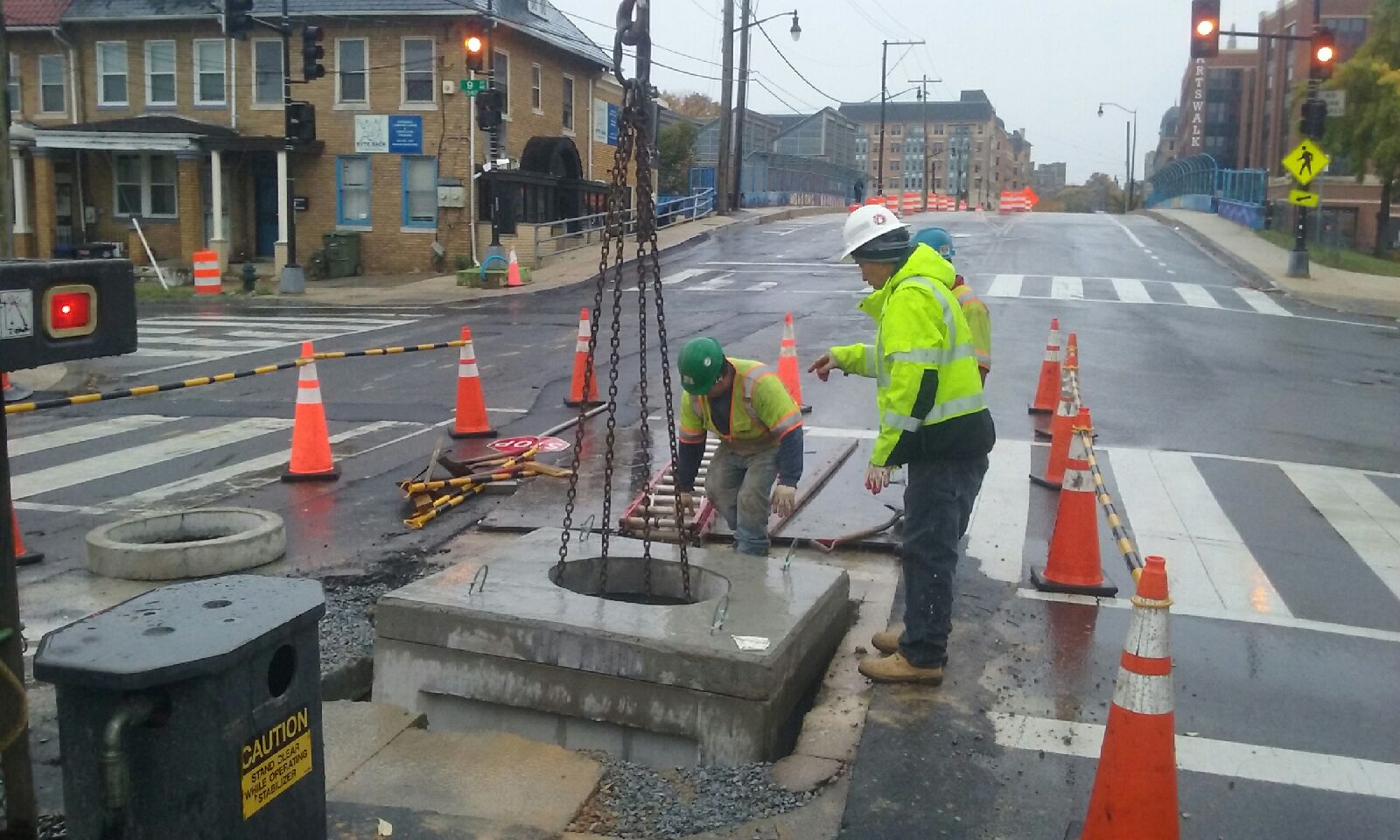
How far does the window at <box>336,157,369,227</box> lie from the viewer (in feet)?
107

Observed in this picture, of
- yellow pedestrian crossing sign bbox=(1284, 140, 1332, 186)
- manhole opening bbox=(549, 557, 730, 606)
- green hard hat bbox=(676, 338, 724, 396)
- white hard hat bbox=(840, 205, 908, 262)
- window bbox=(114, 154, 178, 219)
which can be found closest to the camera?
white hard hat bbox=(840, 205, 908, 262)

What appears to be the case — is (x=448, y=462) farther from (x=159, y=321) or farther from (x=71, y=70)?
(x=71, y=70)

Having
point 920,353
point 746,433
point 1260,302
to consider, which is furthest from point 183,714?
point 1260,302

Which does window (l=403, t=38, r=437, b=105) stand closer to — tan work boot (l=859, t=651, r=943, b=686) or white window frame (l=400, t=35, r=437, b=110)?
white window frame (l=400, t=35, r=437, b=110)

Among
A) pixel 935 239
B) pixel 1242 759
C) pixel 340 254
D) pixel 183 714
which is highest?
pixel 935 239

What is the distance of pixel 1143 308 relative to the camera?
72.2ft

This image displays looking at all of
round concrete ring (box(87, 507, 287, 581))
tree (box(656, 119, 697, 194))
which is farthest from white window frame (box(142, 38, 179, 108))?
round concrete ring (box(87, 507, 287, 581))

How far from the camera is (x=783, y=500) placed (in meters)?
6.37

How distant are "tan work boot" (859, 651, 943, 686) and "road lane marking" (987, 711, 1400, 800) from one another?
36 cm

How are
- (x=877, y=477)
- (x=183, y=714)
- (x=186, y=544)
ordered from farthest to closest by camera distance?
(x=186, y=544) → (x=877, y=477) → (x=183, y=714)

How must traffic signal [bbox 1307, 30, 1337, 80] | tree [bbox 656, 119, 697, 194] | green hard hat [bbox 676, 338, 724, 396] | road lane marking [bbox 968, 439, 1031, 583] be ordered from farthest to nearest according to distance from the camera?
1. tree [bbox 656, 119, 697, 194]
2. traffic signal [bbox 1307, 30, 1337, 80]
3. road lane marking [bbox 968, 439, 1031, 583]
4. green hard hat [bbox 676, 338, 724, 396]

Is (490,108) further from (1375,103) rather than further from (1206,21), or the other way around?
(1375,103)

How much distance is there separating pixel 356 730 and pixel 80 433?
8321 millimetres

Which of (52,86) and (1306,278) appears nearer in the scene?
(1306,278)
